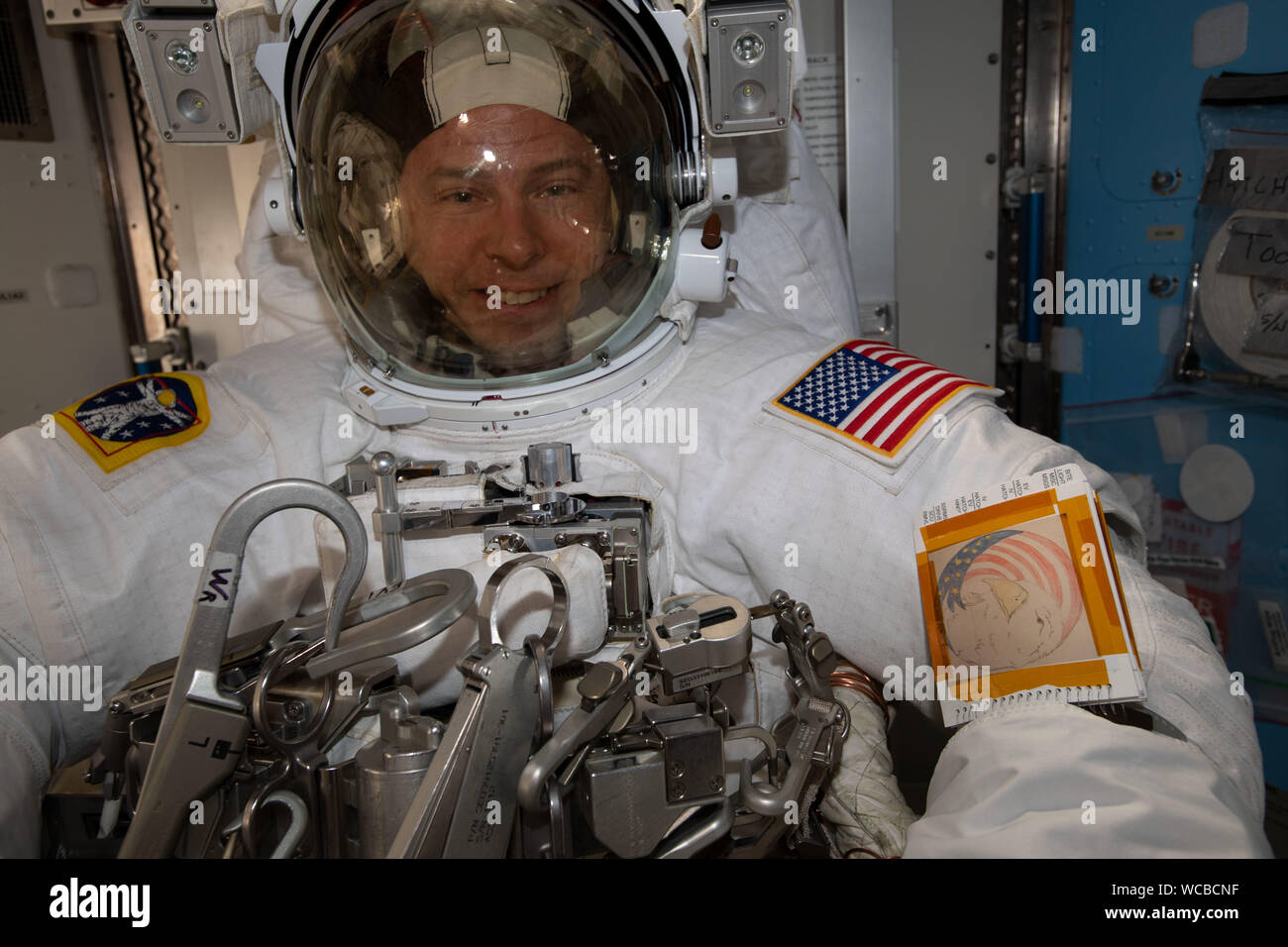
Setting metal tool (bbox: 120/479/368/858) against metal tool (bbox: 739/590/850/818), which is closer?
metal tool (bbox: 120/479/368/858)

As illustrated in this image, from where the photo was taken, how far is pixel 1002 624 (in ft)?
2.90

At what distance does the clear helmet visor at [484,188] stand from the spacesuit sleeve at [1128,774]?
0.69 meters

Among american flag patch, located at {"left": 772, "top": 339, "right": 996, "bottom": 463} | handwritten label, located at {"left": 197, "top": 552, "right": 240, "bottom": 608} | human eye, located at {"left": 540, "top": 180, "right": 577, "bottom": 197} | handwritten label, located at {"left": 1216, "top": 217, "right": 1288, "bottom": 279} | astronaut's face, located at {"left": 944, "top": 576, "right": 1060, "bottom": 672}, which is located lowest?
astronaut's face, located at {"left": 944, "top": 576, "right": 1060, "bottom": 672}

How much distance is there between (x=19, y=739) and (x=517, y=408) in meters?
0.66

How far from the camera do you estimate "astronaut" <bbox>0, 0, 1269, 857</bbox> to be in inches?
39.3

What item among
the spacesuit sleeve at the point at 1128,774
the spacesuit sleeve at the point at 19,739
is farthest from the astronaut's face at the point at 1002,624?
the spacesuit sleeve at the point at 19,739

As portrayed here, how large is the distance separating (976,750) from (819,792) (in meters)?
0.20

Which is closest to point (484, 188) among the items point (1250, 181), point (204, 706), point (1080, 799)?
point (204, 706)

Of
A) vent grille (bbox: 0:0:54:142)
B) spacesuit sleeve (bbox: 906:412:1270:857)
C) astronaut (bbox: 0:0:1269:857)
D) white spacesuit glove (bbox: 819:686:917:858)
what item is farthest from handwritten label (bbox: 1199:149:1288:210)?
vent grille (bbox: 0:0:54:142)

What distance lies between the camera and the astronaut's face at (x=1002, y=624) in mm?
859

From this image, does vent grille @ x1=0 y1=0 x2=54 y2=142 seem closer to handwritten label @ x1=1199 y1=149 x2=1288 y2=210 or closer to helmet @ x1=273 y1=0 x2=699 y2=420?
helmet @ x1=273 y1=0 x2=699 y2=420

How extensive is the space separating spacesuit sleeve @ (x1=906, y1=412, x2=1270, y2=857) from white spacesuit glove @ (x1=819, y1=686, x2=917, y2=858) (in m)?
0.11
